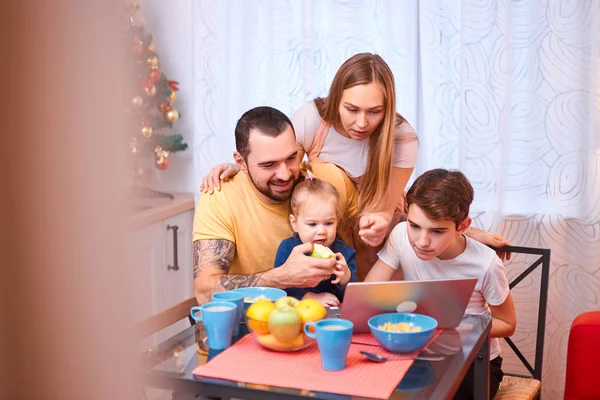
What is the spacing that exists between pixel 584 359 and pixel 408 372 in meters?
1.13

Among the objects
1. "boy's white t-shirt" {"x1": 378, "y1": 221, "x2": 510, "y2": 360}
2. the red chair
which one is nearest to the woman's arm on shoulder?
"boy's white t-shirt" {"x1": 378, "y1": 221, "x2": 510, "y2": 360}

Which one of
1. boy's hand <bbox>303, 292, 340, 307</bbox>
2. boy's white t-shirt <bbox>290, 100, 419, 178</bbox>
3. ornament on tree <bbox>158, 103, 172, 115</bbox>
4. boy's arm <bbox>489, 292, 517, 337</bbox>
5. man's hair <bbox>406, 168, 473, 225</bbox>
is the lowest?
boy's arm <bbox>489, 292, 517, 337</bbox>

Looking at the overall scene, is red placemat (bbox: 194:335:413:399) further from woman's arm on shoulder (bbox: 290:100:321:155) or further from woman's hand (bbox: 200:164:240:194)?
woman's arm on shoulder (bbox: 290:100:321:155)

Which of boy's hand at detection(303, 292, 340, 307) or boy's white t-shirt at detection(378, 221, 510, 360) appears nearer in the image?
boy's hand at detection(303, 292, 340, 307)

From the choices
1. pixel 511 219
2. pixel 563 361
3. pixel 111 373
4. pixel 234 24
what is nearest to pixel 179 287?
pixel 234 24

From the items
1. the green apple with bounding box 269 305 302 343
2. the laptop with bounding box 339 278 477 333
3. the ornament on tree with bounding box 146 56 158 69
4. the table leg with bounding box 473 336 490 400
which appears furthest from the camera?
the ornament on tree with bounding box 146 56 158 69

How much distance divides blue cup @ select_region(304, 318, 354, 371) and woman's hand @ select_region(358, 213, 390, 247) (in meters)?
0.84

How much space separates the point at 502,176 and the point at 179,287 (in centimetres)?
152

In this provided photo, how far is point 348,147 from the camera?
8.06 feet

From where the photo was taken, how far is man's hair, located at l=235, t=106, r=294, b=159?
2.18 meters

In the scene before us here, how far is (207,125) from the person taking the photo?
328 cm

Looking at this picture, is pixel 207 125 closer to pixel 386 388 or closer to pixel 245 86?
pixel 245 86

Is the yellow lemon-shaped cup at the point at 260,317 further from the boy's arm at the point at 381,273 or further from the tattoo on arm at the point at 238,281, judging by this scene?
the boy's arm at the point at 381,273

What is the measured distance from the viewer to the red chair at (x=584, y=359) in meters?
2.24
